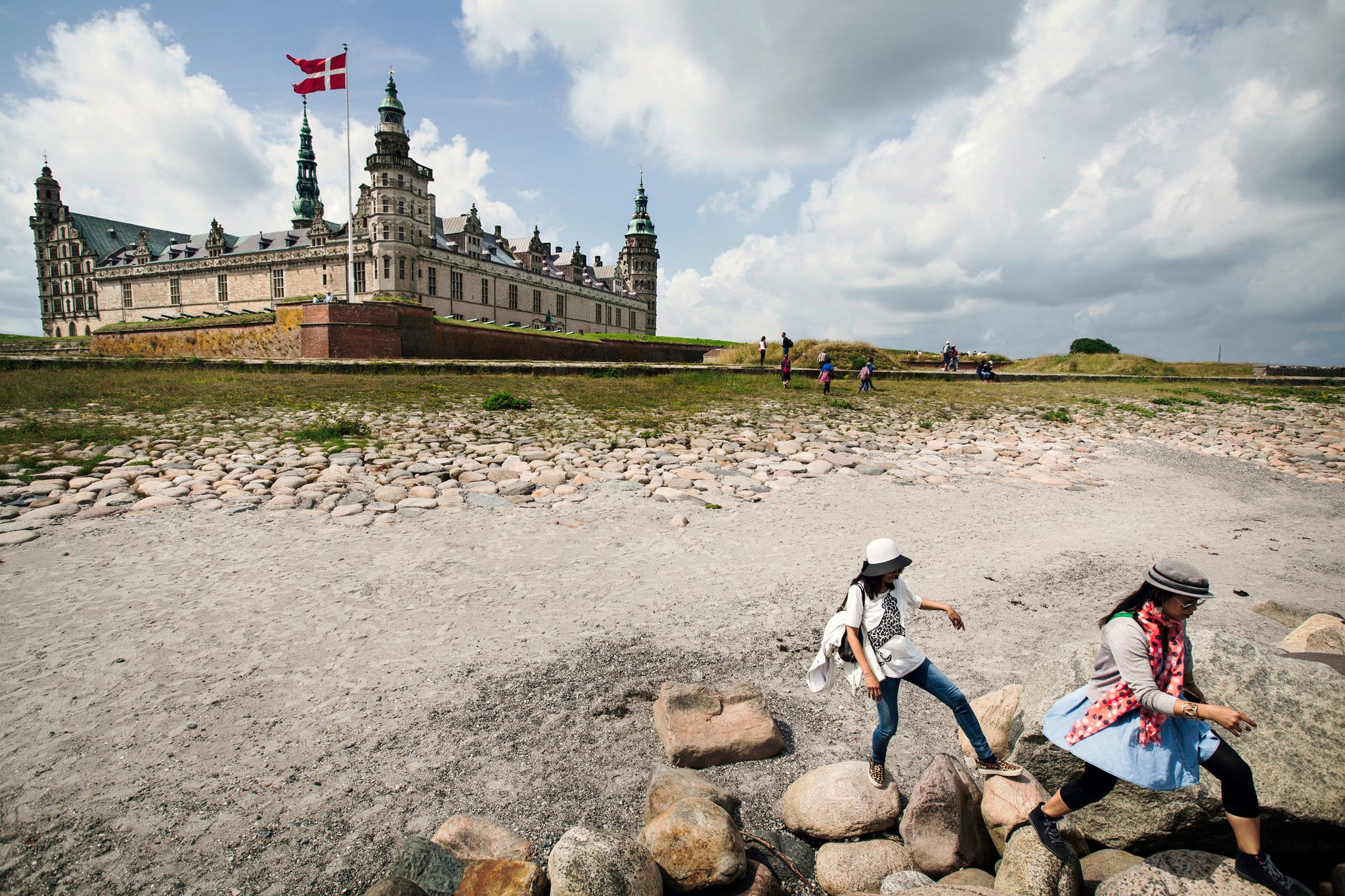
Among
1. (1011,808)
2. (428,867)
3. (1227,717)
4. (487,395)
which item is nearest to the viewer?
A: (1227,717)

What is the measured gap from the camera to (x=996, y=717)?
3.38 meters

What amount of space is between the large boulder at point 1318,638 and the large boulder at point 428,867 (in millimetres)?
4792

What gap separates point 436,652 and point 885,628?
2.78 metres

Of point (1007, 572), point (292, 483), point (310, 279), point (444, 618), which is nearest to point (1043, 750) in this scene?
point (1007, 572)

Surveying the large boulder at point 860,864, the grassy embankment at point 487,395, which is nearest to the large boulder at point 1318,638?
the large boulder at point 860,864

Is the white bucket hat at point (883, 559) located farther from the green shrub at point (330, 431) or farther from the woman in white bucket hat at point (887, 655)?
the green shrub at point (330, 431)

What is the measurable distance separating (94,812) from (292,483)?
544 centimetres

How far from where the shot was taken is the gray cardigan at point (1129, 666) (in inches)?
93.9

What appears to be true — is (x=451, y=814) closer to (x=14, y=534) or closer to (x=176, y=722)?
(x=176, y=722)

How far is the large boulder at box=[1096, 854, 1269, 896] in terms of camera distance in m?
2.25

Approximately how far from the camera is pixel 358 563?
17.8 feet

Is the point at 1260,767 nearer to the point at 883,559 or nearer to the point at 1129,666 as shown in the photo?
the point at 1129,666

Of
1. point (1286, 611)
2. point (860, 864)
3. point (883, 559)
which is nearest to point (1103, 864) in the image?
point (860, 864)

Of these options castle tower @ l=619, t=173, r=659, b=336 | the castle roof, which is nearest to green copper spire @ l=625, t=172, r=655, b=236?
castle tower @ l=619, t=173, r=659, b=336
